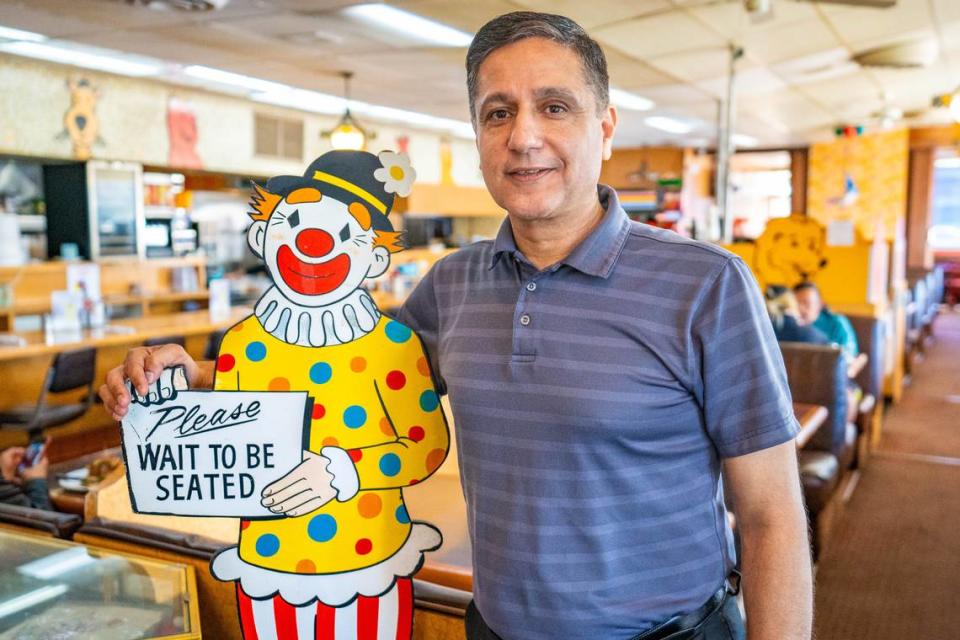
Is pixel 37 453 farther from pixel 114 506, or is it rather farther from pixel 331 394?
pixel 331 394

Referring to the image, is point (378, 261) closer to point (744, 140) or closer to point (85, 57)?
point (85, 57)

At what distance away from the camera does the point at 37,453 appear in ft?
9.93

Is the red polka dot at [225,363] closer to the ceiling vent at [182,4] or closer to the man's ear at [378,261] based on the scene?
the man's ear at [378,261]

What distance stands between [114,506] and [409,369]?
1.21 metres

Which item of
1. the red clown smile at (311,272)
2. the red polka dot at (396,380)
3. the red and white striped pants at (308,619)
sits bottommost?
the red and white striped pants at (308,619)

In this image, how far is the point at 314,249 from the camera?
1.40 metres

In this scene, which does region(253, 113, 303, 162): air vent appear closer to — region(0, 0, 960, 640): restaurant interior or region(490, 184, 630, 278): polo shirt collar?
region(0, 0, 960, 640): restaurant interior

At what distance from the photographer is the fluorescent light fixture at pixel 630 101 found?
7.76 m

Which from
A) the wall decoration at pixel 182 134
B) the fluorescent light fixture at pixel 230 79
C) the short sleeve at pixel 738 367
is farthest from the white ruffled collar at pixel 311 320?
the wall decoration at pixel 182 134

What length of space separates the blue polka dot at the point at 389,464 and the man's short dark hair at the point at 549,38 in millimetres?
642

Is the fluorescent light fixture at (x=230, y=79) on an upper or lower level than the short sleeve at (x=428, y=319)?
upper

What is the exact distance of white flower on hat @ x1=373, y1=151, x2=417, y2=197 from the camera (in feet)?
4.61

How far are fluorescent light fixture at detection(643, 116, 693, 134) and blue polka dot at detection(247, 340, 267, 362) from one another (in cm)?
880

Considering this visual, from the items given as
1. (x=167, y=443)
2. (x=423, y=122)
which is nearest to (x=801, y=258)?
(x=167, y=443)
